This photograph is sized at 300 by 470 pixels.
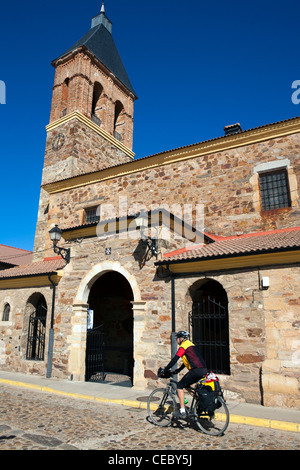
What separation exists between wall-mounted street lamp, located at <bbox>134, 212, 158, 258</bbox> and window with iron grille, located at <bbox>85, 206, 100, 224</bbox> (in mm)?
6248

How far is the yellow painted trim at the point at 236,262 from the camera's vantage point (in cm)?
762

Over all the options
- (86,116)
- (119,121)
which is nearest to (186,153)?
(86,116)

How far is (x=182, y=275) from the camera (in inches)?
348

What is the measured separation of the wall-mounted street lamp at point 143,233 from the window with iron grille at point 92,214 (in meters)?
6.25

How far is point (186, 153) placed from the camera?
13.5 meters

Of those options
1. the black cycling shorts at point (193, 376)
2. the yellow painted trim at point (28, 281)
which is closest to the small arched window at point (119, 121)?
the yellow painted trim at point (28, 281)

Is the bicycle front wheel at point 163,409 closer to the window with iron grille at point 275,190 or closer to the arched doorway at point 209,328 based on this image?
the arched doorway at point 209,328

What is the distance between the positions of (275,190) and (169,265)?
5.29m

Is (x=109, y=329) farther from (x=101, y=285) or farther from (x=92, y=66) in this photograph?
(x=92, y=66)

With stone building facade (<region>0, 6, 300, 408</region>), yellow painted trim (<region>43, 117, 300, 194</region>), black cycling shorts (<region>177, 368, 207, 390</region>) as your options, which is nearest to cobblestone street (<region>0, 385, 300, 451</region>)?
black cycling shorts (<region>177, 368, 207, 390</region>)

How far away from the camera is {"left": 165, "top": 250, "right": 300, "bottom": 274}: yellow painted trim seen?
25.0 feet

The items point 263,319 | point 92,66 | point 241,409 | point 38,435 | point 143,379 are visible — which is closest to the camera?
point 38,435
